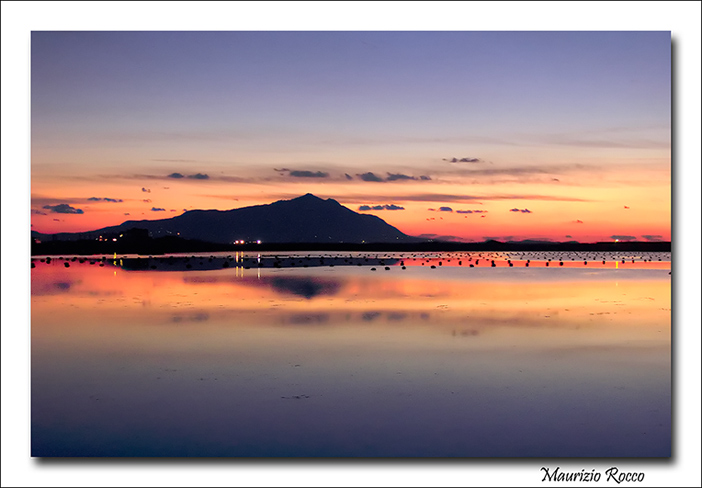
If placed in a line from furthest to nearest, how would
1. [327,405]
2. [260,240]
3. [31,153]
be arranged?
1. [260,240]
2. [31,153]
3. [327,405]

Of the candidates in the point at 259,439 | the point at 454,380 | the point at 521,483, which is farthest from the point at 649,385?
the point at 259,439

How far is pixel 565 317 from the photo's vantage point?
18.3 m

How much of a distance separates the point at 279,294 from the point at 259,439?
16.8 metres

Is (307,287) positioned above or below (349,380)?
above

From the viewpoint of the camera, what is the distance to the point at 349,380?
10.7 meters

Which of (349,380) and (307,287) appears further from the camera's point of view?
(307,287)

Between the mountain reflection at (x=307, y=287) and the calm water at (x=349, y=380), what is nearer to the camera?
the calm water at (x=349, y=380)

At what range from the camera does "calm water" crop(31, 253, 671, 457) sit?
8.10 m

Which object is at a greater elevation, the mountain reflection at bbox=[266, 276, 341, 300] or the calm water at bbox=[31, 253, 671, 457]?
the mountain reflection at bbox=[266, 276, 341, 300]

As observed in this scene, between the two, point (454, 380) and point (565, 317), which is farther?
point (565, 317)

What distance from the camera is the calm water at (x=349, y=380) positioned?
8102mm

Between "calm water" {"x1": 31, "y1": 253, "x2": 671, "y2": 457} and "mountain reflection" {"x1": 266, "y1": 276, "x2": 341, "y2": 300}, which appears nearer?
"calm water" {"x1": 31, "y1": 253, "x2": 671, "y2": 457}

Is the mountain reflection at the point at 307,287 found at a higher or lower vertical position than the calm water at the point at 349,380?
higher

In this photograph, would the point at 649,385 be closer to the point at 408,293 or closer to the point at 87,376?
the point at 87,376
